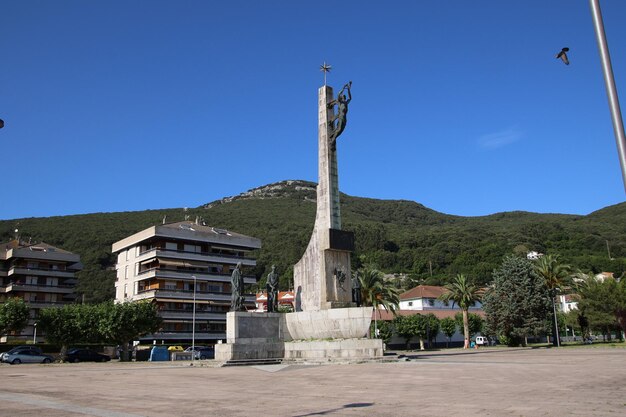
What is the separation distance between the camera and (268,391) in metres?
14.0

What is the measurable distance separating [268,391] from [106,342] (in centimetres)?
4500

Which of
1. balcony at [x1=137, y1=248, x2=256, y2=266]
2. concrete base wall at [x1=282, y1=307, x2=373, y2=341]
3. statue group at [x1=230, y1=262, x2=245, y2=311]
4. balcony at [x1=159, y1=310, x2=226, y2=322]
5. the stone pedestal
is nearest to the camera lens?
concrete base wall at [x1=282, y1=307, x2=373, y2=341]

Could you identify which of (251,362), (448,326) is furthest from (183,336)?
(251,362)

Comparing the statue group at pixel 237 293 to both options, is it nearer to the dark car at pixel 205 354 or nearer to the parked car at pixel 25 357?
the dark car at pixel 205 354

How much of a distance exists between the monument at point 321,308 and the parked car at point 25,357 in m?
20.8

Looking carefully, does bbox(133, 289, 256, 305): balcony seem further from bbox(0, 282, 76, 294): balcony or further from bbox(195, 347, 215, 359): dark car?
bbox(195, 347, 215, 359): dark car

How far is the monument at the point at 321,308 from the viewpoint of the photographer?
1065 inches

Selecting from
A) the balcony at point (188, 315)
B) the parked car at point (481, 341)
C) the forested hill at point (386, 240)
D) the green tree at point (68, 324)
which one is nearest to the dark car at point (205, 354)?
the green tree at point (68, 324)

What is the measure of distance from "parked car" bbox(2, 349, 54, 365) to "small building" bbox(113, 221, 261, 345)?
69.3 ft

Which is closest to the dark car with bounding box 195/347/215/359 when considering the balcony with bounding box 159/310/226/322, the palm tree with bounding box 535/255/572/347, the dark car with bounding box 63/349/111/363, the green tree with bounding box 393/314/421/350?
the dark car with bounding box 63/349/111/363

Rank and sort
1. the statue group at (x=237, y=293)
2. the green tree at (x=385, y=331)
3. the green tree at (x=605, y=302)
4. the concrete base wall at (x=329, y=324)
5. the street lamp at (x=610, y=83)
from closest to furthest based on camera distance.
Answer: the street lamp at (x=610, y=83)
the concrete base wall at (x=329, y=324)
the statue group at (x=237, y=293)
the green tree at (x=605, y=302)
the green tree at (x=385, y=331)

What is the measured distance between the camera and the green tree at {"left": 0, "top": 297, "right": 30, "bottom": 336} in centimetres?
4653

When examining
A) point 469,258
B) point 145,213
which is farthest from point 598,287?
point 145,213

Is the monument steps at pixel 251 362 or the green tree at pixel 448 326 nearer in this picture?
the monument steps at pixel 251 362
